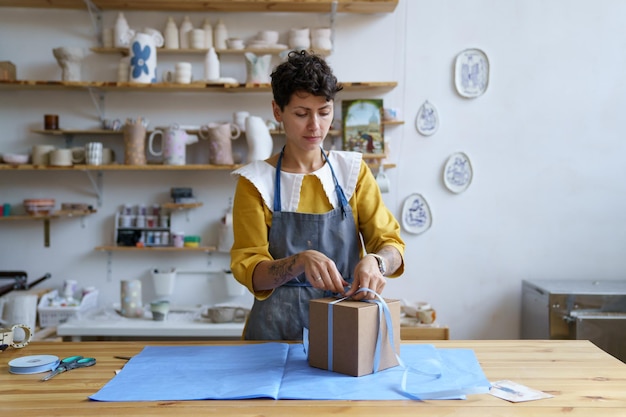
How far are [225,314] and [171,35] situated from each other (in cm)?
154

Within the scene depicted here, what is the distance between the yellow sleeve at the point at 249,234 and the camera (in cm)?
178

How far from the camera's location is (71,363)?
1.54m

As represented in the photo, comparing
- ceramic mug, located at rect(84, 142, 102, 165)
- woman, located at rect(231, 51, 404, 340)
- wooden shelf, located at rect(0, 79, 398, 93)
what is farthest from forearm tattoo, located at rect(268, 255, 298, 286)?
ceramic mug, located at rect(84, 142, 102, 165)

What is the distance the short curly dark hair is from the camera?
173cm

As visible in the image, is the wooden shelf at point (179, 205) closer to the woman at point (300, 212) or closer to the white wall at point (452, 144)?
the white wall at point (452, 144)

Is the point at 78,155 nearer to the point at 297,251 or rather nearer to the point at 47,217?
the point at 47,217

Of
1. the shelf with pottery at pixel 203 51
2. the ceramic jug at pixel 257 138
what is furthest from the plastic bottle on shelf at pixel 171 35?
the ceramic jug at pixel 257 138

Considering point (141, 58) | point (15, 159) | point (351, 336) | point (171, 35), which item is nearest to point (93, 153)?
point (15, 159)

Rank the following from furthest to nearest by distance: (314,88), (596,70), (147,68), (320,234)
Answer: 1. (596,70)
2. (147,68)
3. (320,234)
4. (314,88)

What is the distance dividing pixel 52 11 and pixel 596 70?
3.07 metres

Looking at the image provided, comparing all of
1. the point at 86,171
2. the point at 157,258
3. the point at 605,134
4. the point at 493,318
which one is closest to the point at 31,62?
the point at 86,171

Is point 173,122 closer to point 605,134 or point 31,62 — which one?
point 31,62

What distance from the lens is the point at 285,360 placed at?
5.16ft

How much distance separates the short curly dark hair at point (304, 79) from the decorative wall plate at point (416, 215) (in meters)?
1.88
